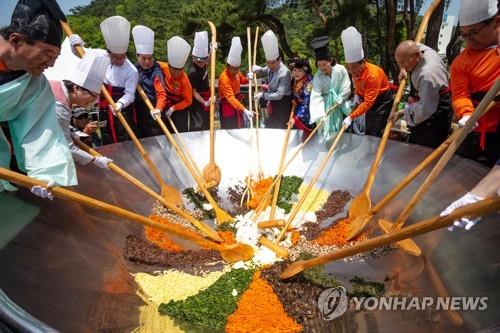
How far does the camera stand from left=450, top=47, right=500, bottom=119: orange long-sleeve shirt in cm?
259

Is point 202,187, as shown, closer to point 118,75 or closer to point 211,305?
point 211,305

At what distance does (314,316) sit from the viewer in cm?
215

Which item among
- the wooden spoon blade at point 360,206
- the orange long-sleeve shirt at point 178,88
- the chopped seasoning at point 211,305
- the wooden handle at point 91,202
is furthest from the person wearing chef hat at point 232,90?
the chopped seasoning at point 211,305

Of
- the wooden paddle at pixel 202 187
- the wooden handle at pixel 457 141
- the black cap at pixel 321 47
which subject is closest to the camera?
the wooden handle at pixel 457 141

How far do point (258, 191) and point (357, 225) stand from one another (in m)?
1.09

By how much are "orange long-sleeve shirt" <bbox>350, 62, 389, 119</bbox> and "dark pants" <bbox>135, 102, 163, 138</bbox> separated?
8.09ft

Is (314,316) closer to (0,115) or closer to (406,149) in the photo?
(406,149)

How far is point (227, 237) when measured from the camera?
9.67 ft

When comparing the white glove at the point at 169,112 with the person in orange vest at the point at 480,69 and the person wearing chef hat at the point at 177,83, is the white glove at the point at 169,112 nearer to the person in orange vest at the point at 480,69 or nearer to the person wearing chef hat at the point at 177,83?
the person wearing chef hat at the point at 177,83

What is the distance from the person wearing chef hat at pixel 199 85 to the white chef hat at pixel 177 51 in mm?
454

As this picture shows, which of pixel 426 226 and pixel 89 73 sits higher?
→ pixel 89 73

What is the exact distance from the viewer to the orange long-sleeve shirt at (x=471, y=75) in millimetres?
2592

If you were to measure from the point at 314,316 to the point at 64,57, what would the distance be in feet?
8.95

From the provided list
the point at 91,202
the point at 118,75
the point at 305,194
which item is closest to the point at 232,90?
the point at 118,75
